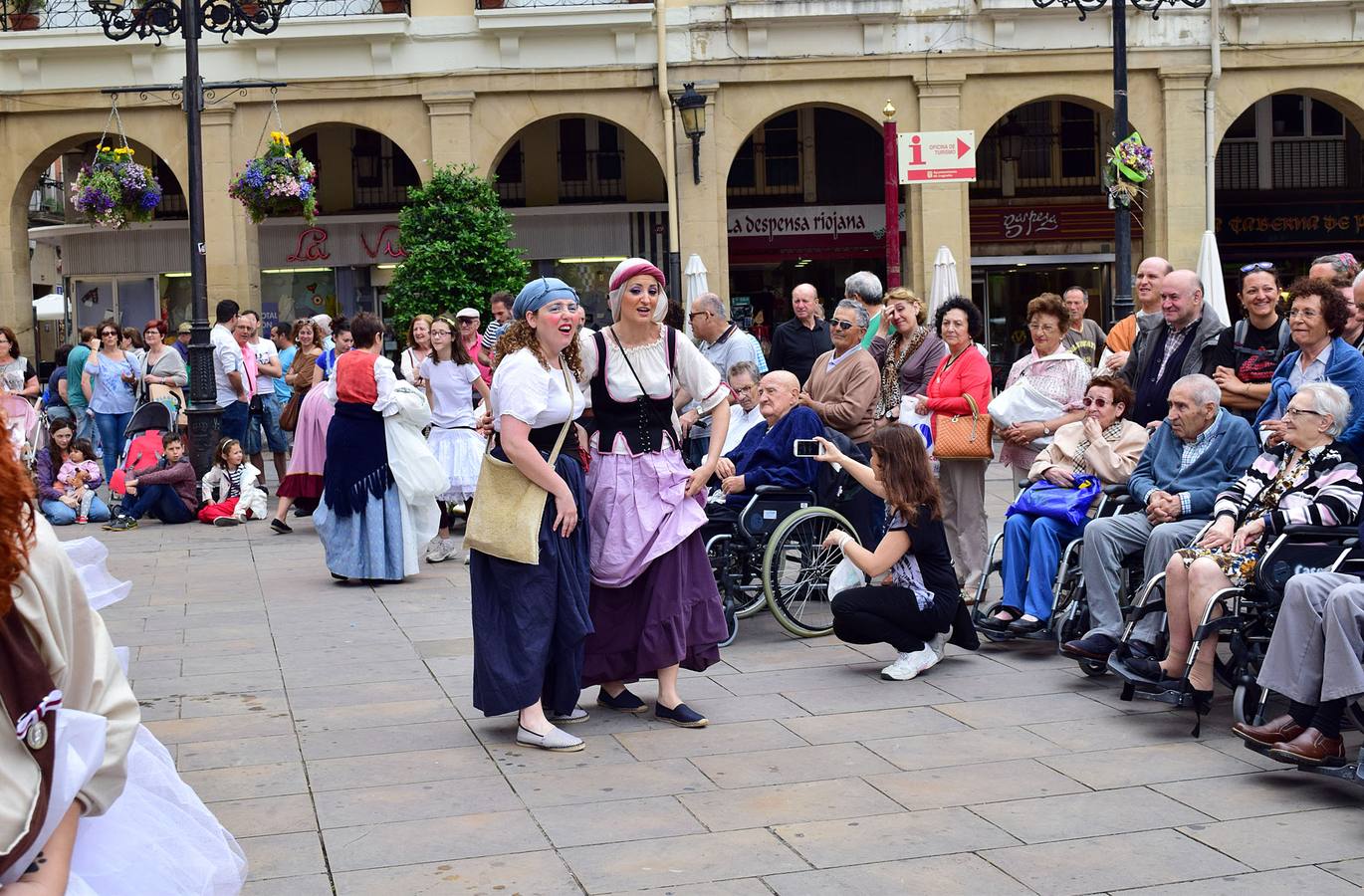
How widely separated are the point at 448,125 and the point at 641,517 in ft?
58.8

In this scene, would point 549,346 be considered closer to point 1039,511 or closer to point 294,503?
point 1039,511

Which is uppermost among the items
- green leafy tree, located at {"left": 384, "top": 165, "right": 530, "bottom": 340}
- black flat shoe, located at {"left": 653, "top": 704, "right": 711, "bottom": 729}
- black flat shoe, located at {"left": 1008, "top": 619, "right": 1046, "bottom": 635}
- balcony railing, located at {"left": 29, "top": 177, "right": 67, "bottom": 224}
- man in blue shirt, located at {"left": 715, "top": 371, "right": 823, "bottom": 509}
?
balcony railing, located at {"left": 29, "top": 177, "right": 67, "bottom": 224}

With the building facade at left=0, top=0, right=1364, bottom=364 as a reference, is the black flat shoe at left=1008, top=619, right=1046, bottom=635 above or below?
below

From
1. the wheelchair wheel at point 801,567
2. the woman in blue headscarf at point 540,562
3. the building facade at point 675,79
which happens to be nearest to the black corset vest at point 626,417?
the woman in blue headscarf at point 540,562

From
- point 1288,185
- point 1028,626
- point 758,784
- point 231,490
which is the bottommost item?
point 758,784

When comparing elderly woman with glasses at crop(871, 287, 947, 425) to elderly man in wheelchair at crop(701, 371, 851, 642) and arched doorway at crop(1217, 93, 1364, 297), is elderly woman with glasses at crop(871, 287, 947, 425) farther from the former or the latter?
arched doorway at crop(1217, 93, 1364, 297)

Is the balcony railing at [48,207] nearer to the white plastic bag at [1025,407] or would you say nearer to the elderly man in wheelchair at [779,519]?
the elderly man in wheelchair at [779,519]

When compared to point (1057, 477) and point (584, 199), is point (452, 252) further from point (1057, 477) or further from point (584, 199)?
point (1057, 477)

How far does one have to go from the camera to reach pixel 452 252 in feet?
71.5

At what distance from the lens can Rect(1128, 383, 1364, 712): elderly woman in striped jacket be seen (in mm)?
6578

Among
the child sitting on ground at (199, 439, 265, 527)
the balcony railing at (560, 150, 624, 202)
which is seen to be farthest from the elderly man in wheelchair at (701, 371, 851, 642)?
the balcony railing at (560, 150, 624, 202)

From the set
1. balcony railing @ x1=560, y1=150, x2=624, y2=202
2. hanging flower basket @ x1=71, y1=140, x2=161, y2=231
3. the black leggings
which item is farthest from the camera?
balcony railing @ x1=560, y1=150, x2=624, y2=202

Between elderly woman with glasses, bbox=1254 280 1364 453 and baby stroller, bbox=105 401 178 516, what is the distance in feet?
36.7

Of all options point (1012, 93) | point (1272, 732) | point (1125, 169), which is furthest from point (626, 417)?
point (1012, 93)
